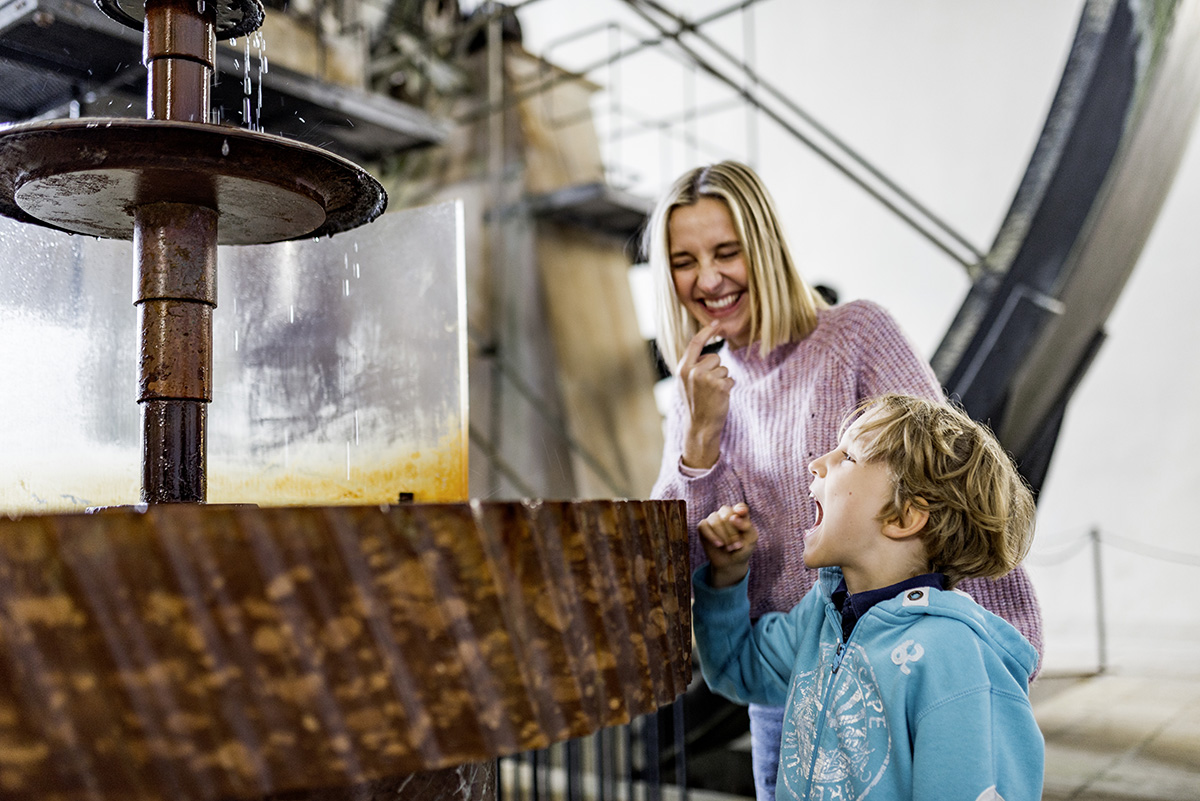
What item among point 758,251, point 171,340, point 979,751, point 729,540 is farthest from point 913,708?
point 171,340

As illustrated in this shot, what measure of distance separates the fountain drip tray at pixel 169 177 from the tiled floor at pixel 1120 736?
284cm

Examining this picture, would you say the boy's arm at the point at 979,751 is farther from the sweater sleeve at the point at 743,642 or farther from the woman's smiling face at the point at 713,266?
the woman's smiling face at the point at 713,266

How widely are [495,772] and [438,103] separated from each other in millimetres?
5980

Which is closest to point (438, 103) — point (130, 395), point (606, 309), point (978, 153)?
point (606, 309)

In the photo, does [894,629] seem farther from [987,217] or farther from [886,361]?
[987,217]

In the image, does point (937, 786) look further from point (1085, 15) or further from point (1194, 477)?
point (1194, 477)

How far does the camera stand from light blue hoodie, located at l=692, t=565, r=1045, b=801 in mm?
1100

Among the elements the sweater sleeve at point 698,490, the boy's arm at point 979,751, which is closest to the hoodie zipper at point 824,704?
the boy's arm at point 979,751

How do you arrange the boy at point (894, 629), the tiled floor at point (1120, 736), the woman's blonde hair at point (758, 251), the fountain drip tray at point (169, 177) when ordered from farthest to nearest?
the tiled floor at point (1120, 736) < the woman's blonde hair at point (758, 251) < the boy at point (894, 629) < the fountain drip tray at point (169, 177)

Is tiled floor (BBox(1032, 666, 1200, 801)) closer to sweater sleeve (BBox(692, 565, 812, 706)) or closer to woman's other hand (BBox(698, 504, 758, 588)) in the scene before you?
sweater sleeve (BBox(692, 565, 812, 706))

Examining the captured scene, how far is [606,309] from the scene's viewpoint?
21.8ft

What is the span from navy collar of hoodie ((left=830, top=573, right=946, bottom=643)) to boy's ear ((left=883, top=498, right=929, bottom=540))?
6cm

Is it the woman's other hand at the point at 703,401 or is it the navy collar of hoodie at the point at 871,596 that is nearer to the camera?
the navy collar of hoodie at the point at 871,596

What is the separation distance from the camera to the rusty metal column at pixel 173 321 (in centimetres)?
114
